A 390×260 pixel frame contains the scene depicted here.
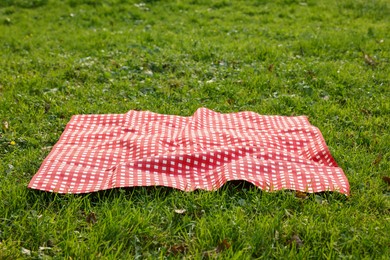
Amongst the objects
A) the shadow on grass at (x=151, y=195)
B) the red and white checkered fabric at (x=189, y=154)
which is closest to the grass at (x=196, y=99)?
the shadow on grass at (x=151, y=195)

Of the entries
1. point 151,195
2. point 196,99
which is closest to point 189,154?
point 151,195

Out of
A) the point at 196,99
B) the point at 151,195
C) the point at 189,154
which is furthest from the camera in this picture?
the point at 196,99

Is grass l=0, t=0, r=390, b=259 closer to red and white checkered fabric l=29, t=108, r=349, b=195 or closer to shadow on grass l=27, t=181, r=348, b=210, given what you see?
shadow on grass l=27, t=181, r=348, b=210

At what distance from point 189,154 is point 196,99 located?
5.71ft

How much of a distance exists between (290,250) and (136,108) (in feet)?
9.71

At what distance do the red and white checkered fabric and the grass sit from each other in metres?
0.13

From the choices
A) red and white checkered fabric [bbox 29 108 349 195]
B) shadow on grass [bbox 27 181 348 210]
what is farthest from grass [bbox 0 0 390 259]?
red and white checkered fabric [bbox 29 108 349 195]

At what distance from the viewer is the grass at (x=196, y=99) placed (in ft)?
10.7

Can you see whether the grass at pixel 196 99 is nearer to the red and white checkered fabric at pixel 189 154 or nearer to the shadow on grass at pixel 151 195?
the shadow on grass at pixel 151 195

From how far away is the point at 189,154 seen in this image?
4262 millimetres

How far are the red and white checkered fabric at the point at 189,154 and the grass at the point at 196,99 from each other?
0.13 metres

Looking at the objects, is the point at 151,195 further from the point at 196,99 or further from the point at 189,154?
the point at 196,99

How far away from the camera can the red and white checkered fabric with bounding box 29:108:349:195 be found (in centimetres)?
388

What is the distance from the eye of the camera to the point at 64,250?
10.2 ft
